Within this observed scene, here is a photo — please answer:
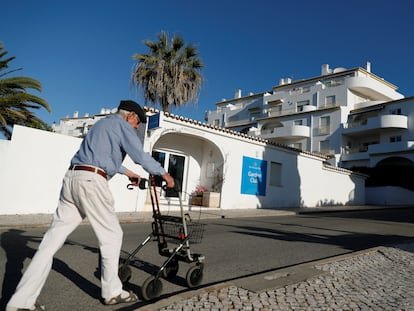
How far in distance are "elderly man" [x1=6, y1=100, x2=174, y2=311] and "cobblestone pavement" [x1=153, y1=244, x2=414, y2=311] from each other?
64cm

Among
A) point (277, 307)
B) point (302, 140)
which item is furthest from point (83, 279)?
point (302, 140)

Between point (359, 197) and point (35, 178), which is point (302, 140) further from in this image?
point (35, 178)

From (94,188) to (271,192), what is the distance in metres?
16.8

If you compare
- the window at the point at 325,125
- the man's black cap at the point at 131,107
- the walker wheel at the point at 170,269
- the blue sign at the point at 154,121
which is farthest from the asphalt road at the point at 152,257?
the window at the point at 325,125

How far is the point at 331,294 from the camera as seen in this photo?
139 inches

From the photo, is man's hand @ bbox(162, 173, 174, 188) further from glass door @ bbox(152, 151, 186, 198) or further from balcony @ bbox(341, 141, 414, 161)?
balcony @ bbox(341, 141, 414, 161)

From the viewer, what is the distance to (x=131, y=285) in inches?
146

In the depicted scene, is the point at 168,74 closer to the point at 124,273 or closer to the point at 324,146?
the point at 124,273

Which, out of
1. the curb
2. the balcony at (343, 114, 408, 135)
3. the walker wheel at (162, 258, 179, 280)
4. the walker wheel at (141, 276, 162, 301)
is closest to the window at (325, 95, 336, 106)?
the balcony at (343, 114, 408, 135)

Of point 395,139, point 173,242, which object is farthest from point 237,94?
point 173,242

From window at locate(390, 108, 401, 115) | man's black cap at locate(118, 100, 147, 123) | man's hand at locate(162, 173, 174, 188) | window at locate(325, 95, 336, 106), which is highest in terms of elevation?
window at locate(325, 95, 336, 106)

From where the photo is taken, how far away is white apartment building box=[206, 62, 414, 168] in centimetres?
3625

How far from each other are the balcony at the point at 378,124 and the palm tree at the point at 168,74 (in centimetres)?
2527

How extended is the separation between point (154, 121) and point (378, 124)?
104ft
